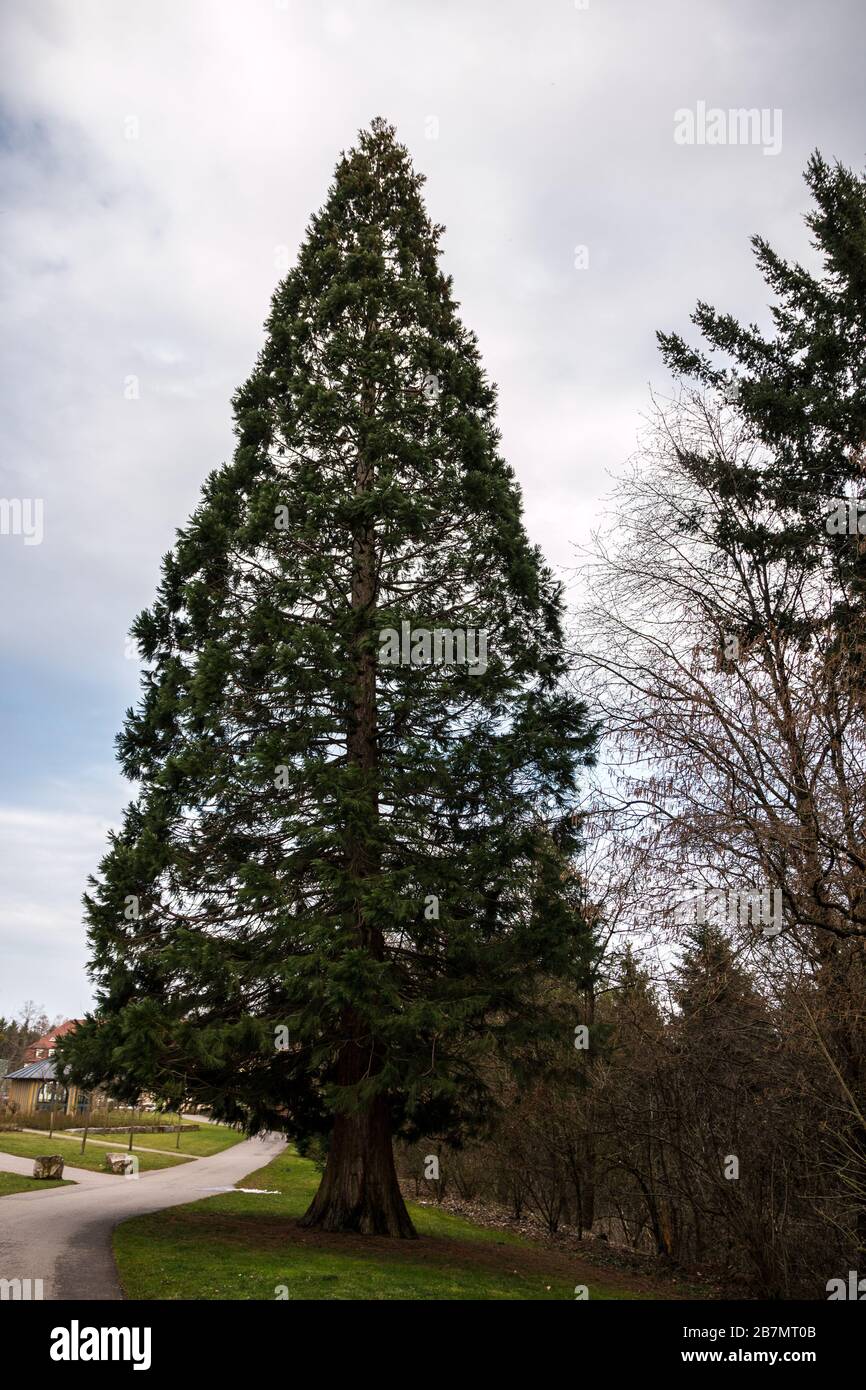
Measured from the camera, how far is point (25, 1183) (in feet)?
60.4

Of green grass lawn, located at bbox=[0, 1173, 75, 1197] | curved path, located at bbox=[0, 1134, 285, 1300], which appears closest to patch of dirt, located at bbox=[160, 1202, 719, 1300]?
curved path, located at bbox=[0, 1134, 285, 1300]

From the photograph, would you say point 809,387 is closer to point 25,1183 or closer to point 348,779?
point 348,779

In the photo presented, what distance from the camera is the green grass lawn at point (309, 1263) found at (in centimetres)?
893

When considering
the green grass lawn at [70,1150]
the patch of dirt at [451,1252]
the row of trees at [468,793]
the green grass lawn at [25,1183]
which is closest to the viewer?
the row of trees at [468,793]

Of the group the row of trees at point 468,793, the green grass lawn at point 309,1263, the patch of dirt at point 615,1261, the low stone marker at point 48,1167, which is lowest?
the patch of dirt at point 615,1261

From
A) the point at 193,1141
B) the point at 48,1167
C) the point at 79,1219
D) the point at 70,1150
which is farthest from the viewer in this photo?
the point at 193,1141

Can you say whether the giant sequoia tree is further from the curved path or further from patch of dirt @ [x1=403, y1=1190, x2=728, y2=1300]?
patch of dirt @ [x1=403, y1=1190, x2=728, y2=1300]

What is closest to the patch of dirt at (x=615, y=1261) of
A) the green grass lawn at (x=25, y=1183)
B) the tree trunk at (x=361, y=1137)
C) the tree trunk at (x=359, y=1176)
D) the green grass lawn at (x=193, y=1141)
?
the tree trunk at (x=359, y=1176)

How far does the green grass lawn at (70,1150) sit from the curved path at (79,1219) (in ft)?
4.99

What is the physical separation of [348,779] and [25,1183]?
12.5 meters

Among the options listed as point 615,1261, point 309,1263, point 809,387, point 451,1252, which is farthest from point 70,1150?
point 809,387

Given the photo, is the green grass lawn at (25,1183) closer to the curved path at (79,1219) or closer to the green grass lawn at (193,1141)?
the curved path at (79,1219)

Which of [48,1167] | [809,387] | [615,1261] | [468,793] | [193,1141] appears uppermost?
[809,387]

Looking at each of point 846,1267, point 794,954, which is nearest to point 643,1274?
point 846,1267
